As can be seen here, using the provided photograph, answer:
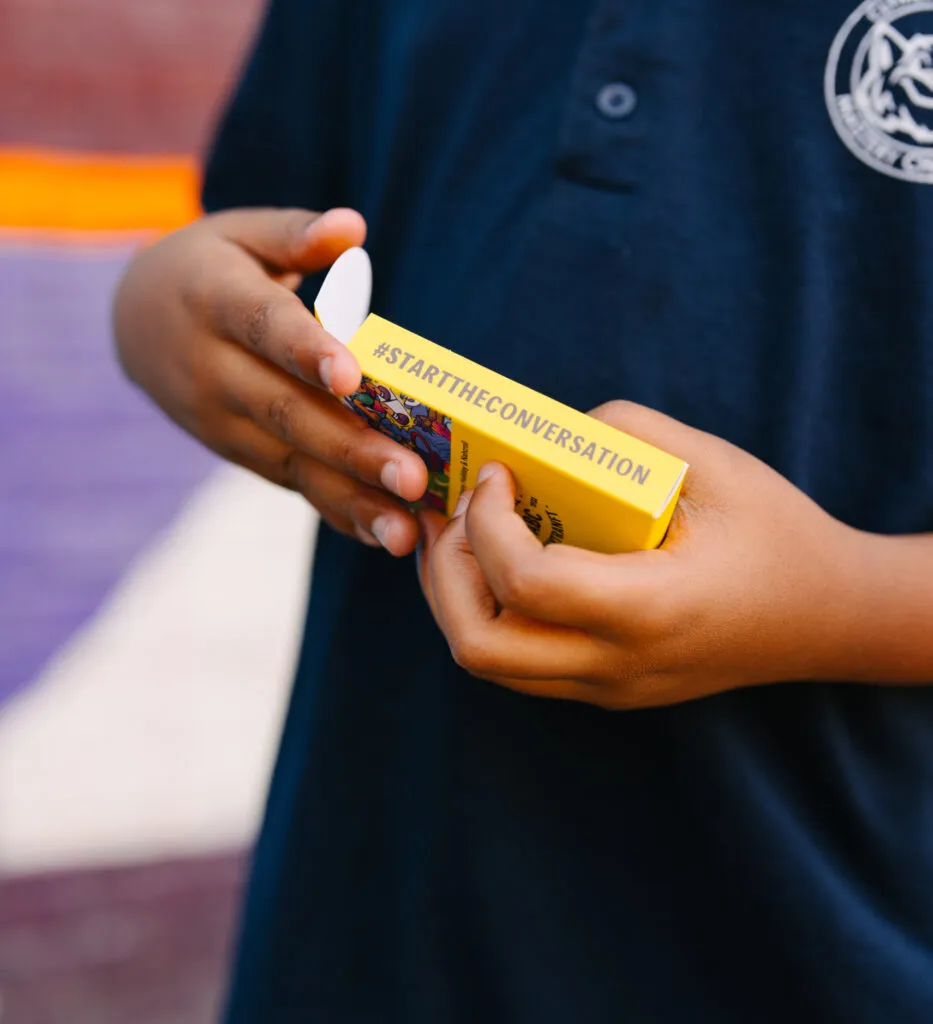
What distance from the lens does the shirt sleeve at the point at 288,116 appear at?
0.70 meters

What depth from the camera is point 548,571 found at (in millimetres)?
365

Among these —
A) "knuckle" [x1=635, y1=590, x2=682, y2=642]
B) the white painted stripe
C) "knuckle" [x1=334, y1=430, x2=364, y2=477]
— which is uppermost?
"knuckle" [x1=635, y1=590, x2=682, y2=642]

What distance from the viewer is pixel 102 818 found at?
147 centimetres

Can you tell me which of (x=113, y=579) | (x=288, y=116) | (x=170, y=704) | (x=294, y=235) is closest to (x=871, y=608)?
(x=294, y=235)

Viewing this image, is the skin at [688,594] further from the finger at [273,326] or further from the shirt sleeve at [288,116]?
the shirt sleeve at [288,116]

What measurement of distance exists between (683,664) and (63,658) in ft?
4.59

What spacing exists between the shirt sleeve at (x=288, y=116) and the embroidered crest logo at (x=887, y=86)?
0.36 metres

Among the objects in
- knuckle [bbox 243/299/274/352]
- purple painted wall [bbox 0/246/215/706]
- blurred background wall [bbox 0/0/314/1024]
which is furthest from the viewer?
purple painted wall [bbox 0/246/215/706]

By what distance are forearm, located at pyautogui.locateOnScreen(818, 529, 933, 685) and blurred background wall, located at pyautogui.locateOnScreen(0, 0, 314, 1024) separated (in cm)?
116

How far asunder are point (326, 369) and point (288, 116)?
0.41 meters

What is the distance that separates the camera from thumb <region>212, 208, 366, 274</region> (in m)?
0.49

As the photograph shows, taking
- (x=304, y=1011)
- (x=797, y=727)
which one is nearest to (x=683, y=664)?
(x=797, y=727)

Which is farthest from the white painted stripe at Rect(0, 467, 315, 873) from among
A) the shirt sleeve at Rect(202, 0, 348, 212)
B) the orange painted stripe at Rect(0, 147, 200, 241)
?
the shirt sleeve at Rect(202, 0, 348, 212)

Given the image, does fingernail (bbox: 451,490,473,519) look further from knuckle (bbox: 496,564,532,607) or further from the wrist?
the wrist
